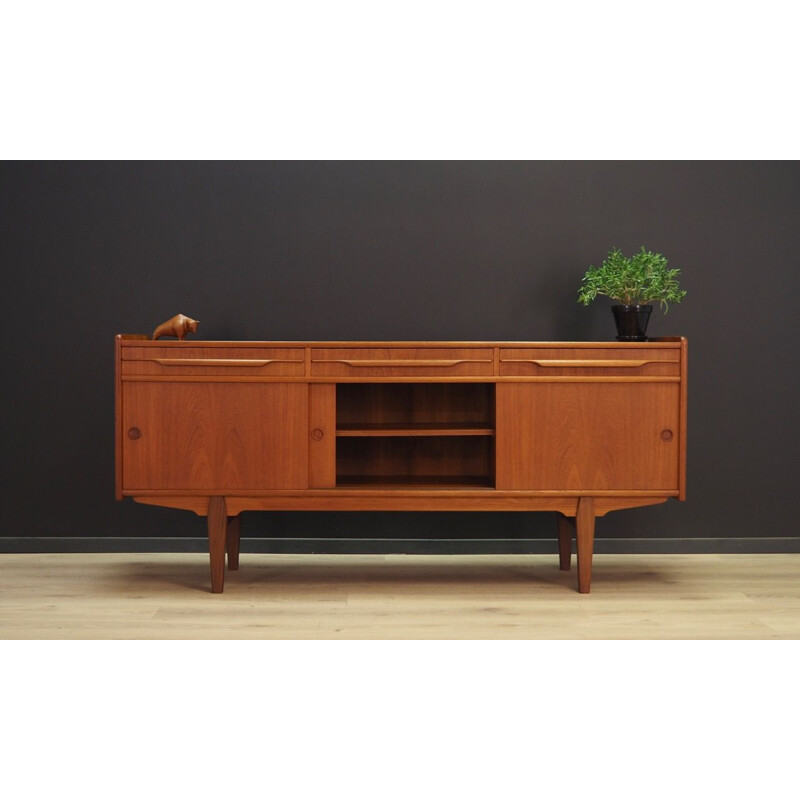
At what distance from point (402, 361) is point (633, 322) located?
0.92 meters

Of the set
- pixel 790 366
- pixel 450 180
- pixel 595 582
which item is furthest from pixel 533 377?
pixel 790 366

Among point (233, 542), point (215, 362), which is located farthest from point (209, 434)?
point (233, 542)

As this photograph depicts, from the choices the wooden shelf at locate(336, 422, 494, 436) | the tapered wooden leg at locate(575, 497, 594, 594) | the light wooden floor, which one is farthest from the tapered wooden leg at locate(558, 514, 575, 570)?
the wooden shelf at locate(336, 422, 494, 436)

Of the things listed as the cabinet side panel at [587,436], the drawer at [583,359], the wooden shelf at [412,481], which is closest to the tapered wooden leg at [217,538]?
the wooden shelf at [412,481]

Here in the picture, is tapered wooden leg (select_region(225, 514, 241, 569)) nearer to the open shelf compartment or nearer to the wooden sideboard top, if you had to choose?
the open shelf compartment

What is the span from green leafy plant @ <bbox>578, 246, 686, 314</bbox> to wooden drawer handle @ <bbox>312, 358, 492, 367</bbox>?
2.08 feet

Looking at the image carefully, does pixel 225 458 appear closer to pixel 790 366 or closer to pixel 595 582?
pixel 595 582

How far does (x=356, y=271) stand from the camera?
3.94 m

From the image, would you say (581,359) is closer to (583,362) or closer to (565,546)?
(583,362)

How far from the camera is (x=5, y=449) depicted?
395 cm

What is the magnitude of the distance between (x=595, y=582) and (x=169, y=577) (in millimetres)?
1672

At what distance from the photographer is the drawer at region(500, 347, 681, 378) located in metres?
3.30

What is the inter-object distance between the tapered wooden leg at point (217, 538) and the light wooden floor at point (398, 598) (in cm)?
6

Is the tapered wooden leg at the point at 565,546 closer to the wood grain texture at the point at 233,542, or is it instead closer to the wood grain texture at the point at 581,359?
the wood grain texture at the point at 581,359
